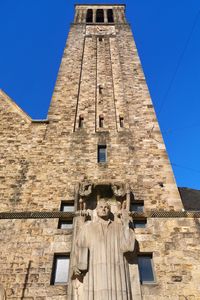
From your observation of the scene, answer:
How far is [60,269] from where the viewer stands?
7770mm

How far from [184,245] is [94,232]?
2.34 metres

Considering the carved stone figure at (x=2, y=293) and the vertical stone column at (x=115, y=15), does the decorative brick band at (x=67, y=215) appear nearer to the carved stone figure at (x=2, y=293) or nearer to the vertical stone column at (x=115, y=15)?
the carved stone figure at (x=2, y=293)

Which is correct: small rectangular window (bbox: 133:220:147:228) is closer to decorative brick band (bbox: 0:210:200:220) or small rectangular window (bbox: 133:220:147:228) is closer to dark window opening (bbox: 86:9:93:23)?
decorative brick band (bbox: 0:210:200:220)

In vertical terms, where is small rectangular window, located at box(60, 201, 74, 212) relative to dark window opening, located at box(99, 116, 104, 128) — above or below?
below

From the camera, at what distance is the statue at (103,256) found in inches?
261

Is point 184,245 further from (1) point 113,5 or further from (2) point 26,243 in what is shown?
(1) point 113,5

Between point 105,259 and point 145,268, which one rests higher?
point 145,268

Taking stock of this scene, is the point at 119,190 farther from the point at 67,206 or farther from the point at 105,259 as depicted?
the point at 105,259

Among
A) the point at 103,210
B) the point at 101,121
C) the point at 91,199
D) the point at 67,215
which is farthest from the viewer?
the point at 101,121

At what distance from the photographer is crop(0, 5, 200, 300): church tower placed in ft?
23.6

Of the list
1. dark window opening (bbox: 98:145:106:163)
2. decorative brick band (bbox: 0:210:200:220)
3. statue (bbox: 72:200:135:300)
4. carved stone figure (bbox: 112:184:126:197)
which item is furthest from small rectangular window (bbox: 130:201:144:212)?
dark window opening (bbox: 98:145:106:163)

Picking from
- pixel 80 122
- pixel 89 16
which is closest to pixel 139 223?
pixel 80 122

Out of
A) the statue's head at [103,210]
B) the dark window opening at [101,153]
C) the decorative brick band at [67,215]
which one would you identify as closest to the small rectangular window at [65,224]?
the decorative brick band at [67,215]

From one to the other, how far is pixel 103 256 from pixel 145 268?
1.29m
